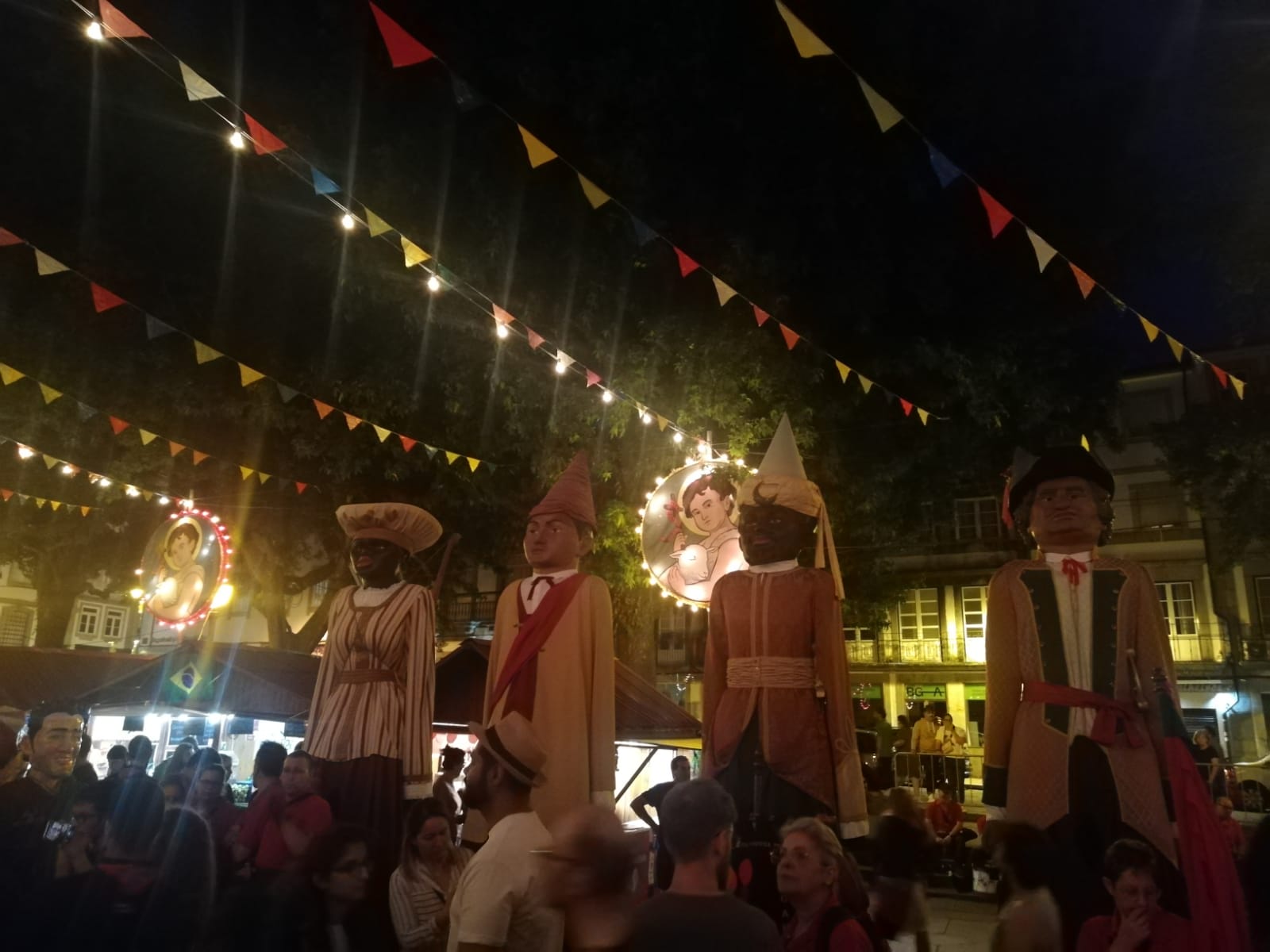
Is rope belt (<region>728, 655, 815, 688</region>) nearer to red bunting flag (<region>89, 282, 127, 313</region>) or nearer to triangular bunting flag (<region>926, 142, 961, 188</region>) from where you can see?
triangular bunting flag (<region>926, 142, 961, 188</region>)

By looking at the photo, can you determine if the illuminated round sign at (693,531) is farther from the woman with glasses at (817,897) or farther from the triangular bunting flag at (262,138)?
the woman with glasses at (817,897)

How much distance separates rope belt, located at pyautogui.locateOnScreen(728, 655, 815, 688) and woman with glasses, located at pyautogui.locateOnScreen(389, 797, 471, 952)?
1.50 metres

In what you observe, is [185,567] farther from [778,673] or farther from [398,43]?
[778,673]

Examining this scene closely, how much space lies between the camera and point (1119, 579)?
407cm

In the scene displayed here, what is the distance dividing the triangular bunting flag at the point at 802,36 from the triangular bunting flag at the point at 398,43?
1878 millimetres

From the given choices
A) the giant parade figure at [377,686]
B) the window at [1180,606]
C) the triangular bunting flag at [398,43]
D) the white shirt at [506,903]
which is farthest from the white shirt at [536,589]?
the window at [1180,606]

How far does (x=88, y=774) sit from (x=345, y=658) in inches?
228

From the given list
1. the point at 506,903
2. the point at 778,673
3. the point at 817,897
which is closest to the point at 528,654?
the point at 778,673

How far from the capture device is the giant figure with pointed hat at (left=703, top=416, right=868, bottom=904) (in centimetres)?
417

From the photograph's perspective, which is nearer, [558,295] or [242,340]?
[558,295]

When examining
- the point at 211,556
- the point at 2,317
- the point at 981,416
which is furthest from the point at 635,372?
the point at 2,317

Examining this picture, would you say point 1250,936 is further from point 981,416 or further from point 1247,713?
point 1247,713

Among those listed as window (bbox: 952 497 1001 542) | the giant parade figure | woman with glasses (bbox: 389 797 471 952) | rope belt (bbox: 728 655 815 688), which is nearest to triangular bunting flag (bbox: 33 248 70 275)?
the giant parade figure

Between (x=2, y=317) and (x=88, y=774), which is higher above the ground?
(x=2, y=317)
